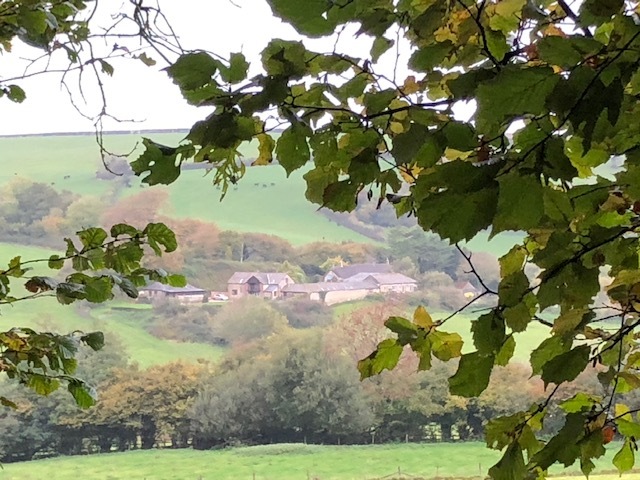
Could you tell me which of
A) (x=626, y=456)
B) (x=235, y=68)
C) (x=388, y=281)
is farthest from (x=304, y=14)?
(x=388, y=281)

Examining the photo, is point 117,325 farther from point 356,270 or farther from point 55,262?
point 55,262

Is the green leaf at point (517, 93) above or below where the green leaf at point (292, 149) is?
below

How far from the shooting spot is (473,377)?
0.31 m

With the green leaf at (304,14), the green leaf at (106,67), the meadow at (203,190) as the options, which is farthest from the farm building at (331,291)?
the green leaf at (304,14)

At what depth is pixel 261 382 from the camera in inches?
55.5

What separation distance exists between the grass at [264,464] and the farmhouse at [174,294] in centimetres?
35

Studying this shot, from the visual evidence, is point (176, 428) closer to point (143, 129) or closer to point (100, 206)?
point (100, 206)

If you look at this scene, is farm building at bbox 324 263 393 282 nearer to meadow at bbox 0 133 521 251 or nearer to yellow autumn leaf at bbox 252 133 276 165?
meadow at bbox 0 133 521 251

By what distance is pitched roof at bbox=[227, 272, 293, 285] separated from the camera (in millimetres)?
1478

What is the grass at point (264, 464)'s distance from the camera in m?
1.35

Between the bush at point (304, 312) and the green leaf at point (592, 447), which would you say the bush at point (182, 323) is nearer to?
the bush at point (304, 312)

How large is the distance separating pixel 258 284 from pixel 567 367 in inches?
48.0

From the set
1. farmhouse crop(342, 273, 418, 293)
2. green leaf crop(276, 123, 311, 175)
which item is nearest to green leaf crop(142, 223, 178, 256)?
green leaf crop(276, 123, 311, 175)

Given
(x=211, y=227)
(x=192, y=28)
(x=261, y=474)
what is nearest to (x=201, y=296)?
(x=211, y=227)
